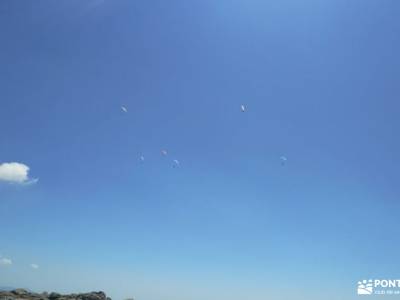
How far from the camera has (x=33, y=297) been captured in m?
141

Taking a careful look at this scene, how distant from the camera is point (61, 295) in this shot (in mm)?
146375

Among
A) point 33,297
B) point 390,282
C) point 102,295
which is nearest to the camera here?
point 390,282

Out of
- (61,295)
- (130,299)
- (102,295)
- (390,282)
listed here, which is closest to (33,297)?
(61,295)

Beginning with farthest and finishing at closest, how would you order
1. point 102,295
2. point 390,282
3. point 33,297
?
point 102,295, point 33,297, point 390,282

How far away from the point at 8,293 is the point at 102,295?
107 ft

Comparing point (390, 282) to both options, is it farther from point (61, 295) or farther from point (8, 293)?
point (8, 293)

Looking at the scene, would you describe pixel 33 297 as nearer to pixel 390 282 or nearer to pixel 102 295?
pixel 102 295

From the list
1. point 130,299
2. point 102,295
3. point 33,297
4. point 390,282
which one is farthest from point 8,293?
point 390,282

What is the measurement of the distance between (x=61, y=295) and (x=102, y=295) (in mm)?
16498

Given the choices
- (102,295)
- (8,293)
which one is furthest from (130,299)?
(8,293)

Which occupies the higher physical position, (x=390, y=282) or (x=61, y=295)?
(x=390, y=282)

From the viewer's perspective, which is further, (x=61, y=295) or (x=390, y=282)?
(x=61, y=295)

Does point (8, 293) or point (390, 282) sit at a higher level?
point (390, 282)

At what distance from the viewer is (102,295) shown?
6186 inches
